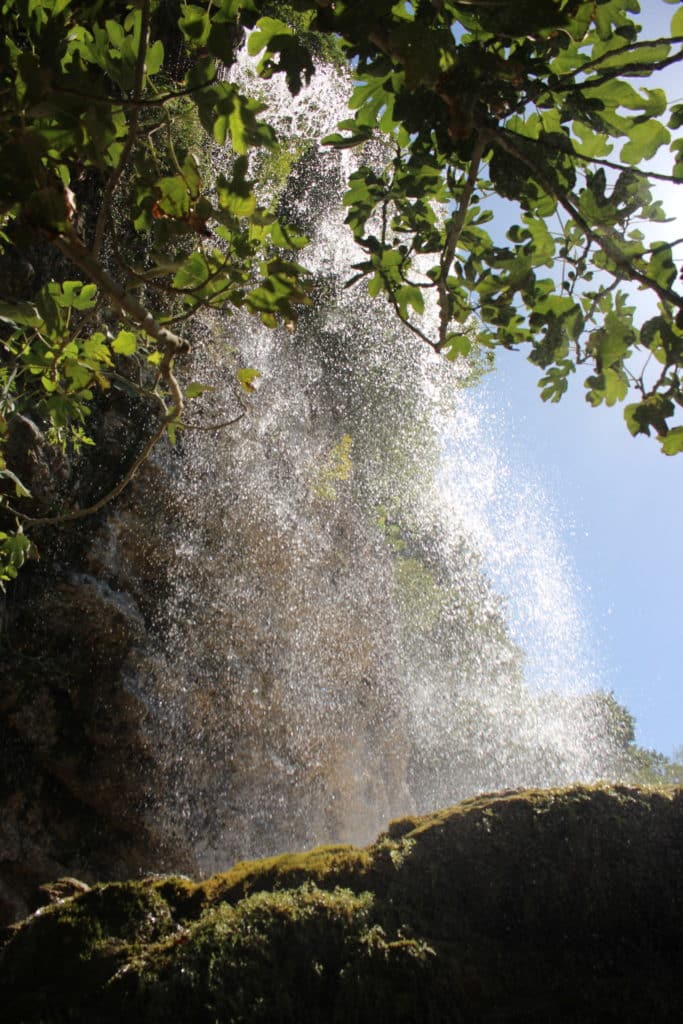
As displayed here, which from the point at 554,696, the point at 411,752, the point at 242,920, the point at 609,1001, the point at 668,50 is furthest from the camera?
the point at 554,696

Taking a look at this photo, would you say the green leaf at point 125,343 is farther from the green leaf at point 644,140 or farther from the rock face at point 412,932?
the rock face at point 412,932

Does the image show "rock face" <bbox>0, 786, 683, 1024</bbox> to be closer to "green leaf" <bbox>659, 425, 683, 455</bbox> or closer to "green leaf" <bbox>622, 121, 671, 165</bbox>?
"green leaf" <bbox>659, 425, 683, 455</bbox>

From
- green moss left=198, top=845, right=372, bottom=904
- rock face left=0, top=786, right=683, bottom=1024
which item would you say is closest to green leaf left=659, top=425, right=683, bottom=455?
rock face left=0, top=786, right=683, bottom=1024

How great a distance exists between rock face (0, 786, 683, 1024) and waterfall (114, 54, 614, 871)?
233 cm

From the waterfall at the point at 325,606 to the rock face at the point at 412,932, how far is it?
2.33m

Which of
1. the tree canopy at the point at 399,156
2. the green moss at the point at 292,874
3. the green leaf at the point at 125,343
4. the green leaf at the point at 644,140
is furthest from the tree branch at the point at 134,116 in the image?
the green moss at the point at 292,874

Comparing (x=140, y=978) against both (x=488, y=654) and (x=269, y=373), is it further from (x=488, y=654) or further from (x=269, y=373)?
(x=488, y=654)

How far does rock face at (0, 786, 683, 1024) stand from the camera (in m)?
2.18

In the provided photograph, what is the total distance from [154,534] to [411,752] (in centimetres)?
712

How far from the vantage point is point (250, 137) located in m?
1.39

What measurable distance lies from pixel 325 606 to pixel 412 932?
7181 millimetres

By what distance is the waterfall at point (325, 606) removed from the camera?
7.09 m

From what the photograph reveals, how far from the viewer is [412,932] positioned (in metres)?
2.49

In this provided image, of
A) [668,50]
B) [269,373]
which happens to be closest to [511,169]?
[668,50]
